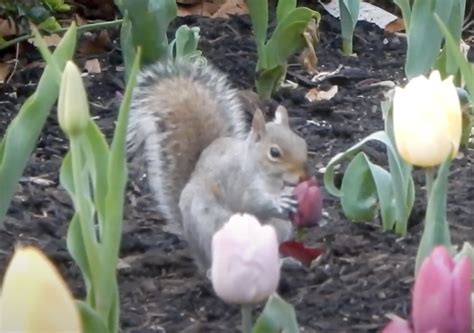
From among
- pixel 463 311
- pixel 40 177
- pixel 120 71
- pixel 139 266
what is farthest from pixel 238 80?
pixel 463 311

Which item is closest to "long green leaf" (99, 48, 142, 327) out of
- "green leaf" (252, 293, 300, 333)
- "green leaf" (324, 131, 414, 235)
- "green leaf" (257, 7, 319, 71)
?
"green leaf" (252, 293, 300, 333)

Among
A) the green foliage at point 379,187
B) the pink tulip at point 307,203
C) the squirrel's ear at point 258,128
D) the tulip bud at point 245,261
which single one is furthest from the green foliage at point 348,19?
the tulip bud at point 245,261

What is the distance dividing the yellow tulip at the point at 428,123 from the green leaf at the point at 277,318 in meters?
0.25

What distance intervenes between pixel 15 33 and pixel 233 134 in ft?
5.47

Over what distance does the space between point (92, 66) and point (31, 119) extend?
7.12ft

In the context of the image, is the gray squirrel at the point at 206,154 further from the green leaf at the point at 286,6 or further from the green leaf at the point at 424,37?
the green leaf at the point at 286,6

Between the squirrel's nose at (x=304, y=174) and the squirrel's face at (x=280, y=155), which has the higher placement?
the squirrel's face at (x=280, y=155)

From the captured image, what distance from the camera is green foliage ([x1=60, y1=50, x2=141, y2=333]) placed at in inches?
63.2

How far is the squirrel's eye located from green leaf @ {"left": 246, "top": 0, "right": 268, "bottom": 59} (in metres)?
1.35

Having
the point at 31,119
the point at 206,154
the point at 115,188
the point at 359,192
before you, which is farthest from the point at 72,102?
the point at 359,192

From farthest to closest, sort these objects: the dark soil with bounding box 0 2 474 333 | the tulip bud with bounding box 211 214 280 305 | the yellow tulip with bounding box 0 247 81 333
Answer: the dark soil with bounding box 0 2 474 333
the tulip bud with bounding box 211 214 280 305
the yellow tulip with bounding box 0 247 81 333

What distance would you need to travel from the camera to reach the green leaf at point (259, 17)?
358cm

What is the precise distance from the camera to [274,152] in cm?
229

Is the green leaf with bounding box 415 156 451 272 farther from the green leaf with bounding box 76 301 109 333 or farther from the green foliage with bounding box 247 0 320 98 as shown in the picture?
the green foliage with bounding box 247 0 320 98
